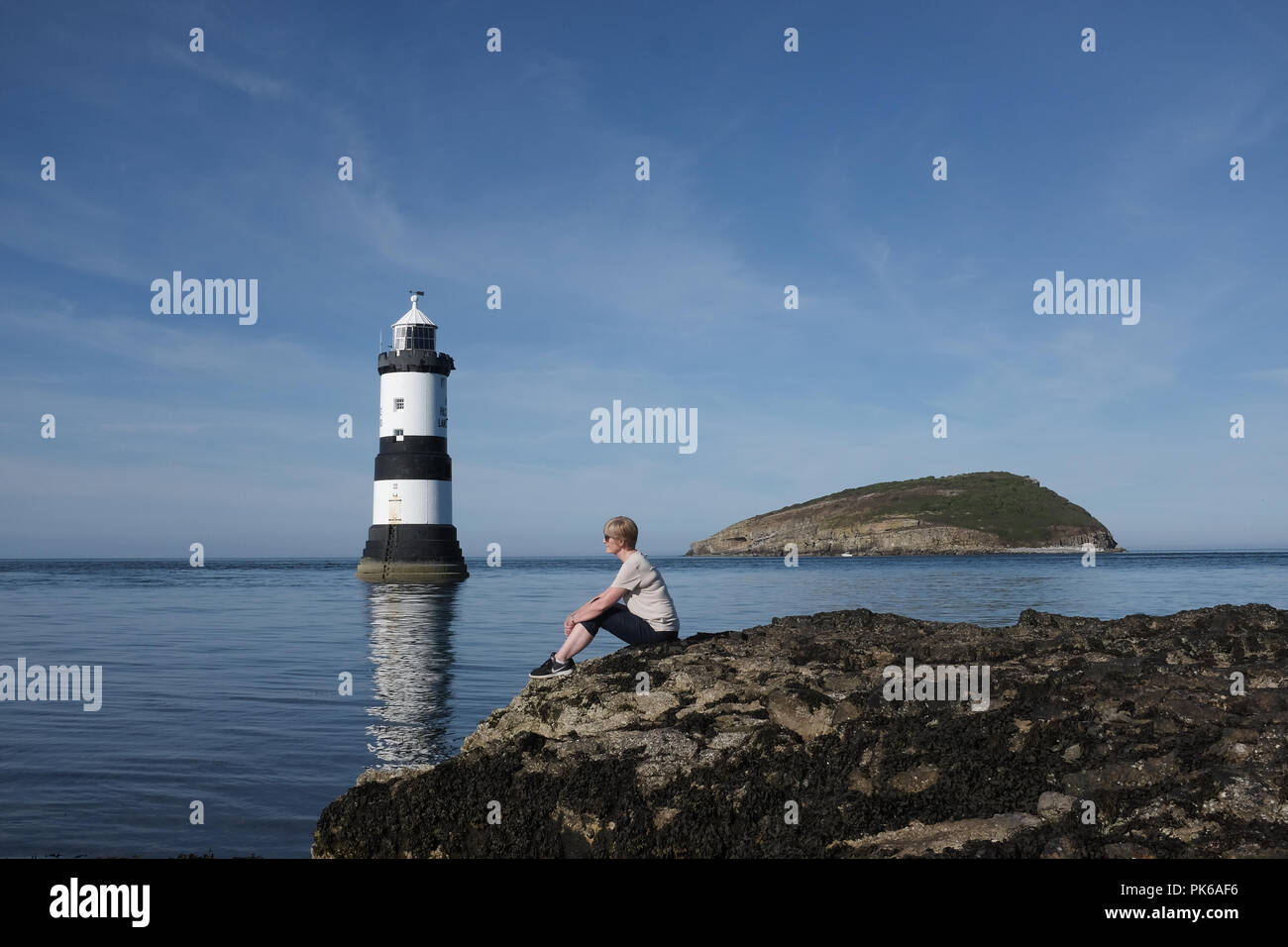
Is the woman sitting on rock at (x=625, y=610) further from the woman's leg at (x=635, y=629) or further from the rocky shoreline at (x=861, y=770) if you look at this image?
the rocky shoreline at (x=861, y=770)

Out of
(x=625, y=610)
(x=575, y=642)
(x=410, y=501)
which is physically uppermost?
(x=410, y=501)

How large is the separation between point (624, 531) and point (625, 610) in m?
0.99

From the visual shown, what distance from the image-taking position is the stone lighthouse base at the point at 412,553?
53062mm

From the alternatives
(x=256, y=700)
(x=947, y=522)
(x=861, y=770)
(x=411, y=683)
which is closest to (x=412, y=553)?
(x=411, y=683)

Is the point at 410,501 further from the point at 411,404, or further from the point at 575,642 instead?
the point at 575,642

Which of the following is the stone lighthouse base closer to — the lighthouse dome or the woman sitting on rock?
the lighthouse dome

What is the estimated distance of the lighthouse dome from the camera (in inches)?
2084

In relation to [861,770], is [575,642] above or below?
above

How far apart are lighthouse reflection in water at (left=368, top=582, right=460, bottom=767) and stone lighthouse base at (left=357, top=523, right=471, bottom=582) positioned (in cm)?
1183

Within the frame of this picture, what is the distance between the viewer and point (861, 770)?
7.51m

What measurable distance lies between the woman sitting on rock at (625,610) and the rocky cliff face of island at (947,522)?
162 metres

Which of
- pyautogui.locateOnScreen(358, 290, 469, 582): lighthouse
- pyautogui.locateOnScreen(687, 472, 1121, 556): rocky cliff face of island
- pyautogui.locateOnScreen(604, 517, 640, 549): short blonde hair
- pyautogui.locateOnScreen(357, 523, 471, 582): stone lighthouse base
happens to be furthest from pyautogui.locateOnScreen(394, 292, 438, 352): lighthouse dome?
pyautogui.locateOnScreen(687, 472, 1121, 556): rocky cliff face of island

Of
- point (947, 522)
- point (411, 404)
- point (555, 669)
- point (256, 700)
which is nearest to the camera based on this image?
point (555, 669)
